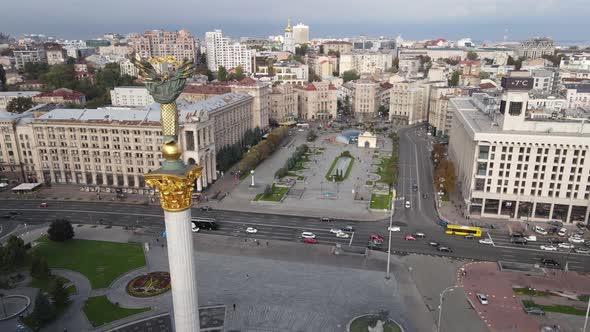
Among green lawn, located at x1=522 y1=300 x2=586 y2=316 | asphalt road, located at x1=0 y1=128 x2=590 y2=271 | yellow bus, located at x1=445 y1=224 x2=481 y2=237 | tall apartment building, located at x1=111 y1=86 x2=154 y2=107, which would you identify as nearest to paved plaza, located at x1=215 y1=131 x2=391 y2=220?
asphalt road, located at x1=0 y1=128 x2=590 y2=271

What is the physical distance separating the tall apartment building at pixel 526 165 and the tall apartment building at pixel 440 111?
67.2 meters

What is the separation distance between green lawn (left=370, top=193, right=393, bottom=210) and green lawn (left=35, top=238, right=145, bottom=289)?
152ft

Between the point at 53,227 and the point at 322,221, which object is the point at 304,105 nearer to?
the point at 322,221

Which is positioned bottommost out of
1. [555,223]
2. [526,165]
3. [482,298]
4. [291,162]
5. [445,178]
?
[555,223]

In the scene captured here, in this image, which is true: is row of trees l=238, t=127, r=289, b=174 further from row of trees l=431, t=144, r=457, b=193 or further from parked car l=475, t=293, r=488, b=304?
parked car l=475, t=293, r=488, b=304

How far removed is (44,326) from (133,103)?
124396 millimetres

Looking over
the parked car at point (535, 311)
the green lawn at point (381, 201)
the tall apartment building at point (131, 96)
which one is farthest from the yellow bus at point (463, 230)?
the tall apartment building at point (131, 96)

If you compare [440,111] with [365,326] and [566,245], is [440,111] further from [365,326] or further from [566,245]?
[365,326]

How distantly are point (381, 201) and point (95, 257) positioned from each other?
2197 inches

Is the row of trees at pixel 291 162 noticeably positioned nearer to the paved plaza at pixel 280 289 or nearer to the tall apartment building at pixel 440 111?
the paved plaza at pixel 280 289

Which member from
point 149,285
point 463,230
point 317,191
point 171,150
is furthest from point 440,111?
point 171,150

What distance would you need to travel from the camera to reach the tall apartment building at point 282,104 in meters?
180

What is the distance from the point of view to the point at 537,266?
6556cm

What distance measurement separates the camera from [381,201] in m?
92.8
